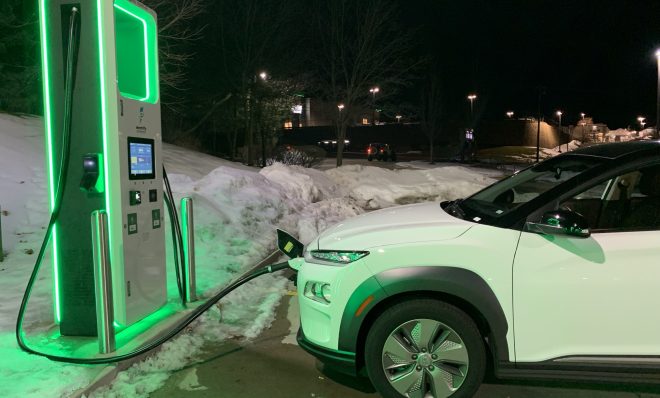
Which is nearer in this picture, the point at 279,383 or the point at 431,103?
the point at 279,383

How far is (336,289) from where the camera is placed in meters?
3.60

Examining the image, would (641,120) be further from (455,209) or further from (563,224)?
(563,224)

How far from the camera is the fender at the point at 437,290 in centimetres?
339

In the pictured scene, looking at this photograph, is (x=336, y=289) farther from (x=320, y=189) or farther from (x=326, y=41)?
(x=326, y=41)

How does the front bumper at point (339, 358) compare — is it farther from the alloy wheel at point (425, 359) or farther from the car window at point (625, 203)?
the car window at point (625, 203)

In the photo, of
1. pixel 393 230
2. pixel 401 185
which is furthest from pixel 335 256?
pixel 401 185

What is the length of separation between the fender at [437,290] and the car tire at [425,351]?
0.35 feet

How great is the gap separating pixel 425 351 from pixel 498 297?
59cm

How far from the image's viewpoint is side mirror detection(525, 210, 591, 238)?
3301 mm

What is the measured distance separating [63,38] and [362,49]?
73.6 ft

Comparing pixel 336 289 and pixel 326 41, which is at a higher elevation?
pixel 326 41

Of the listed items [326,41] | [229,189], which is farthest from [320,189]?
[326,41]

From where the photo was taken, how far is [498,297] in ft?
11.1

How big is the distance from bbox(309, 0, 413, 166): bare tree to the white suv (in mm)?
23098
